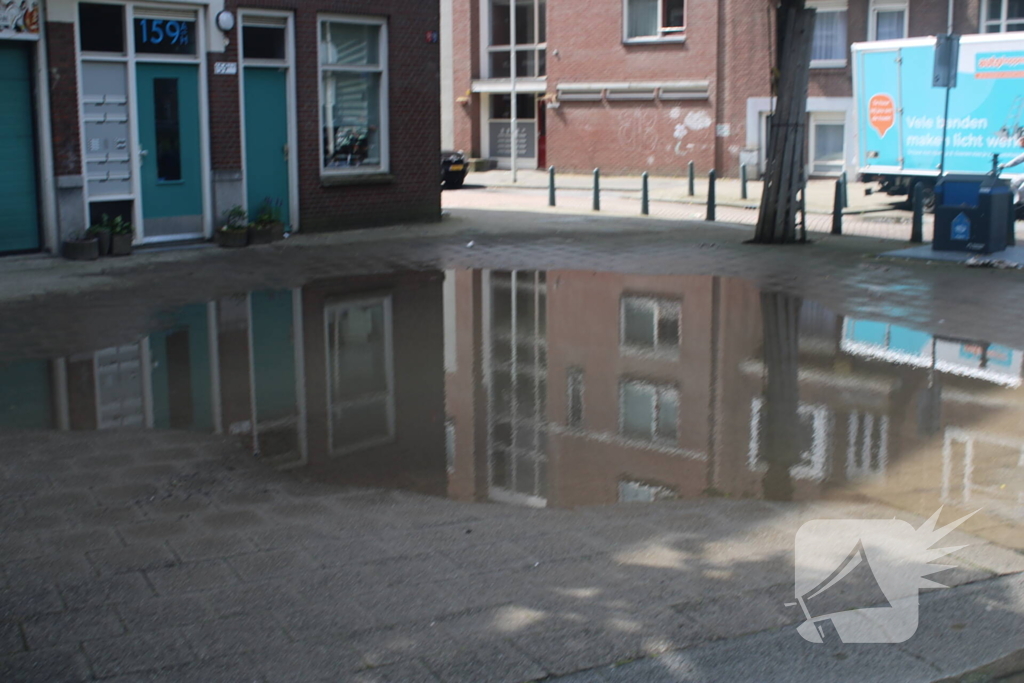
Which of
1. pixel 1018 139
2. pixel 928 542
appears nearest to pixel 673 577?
pixel 928 542

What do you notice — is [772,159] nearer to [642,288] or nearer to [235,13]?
[642,288]

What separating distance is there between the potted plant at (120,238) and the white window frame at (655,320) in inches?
266

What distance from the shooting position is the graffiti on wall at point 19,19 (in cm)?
1375

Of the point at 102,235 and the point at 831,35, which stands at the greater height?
the point at 831,35

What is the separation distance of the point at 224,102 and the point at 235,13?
1.28 metres

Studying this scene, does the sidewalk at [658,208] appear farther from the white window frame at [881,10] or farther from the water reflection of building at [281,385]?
the water reflection of building at [281,385]

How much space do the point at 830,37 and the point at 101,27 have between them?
21651 millimetres

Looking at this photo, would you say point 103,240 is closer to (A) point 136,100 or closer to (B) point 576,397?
(A) point 136,100

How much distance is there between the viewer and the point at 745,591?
4777 millimetres

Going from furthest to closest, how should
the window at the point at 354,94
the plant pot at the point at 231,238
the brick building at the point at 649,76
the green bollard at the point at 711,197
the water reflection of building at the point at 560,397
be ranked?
the brick building at the point at 649,76 → the green bollard at the point at 711,197 → the window at the point at 354,94 → the plant pot at the point at 231,238 → the water reflection of building at the point at 560,397

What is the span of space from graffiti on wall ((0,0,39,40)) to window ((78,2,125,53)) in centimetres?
67

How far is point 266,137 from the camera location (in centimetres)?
1702

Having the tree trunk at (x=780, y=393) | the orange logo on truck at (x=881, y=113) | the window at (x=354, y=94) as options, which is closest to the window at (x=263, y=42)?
the window at (x=354, y=94)

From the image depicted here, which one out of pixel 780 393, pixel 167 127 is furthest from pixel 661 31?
pixel 780 393
